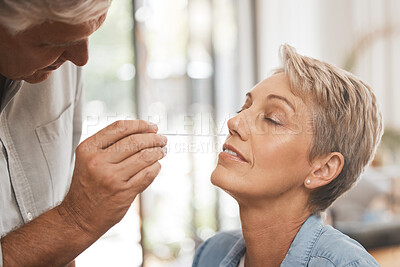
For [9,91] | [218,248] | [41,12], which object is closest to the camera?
[41,12]

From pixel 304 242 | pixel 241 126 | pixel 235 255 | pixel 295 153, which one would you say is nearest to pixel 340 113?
pixel 295 153

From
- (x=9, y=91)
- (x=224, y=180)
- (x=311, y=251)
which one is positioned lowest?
(x=311, y=251)

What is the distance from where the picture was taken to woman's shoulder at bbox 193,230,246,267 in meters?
1.61

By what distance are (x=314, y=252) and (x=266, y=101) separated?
53cm

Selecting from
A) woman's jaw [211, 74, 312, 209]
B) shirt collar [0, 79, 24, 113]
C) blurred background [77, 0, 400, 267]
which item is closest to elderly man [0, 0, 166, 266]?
shirt collar [0, 79, 24, 113]

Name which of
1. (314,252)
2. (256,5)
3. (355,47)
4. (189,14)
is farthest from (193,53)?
(314,252)

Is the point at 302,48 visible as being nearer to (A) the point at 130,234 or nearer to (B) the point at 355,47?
(B) the point at 355,47

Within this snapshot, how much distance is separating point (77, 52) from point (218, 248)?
0.95 m

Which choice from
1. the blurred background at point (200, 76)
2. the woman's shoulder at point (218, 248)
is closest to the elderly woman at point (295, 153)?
the woman's shoulder at point (218, 248)

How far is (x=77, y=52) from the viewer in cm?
117

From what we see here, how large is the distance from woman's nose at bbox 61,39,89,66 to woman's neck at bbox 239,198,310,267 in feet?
2.42

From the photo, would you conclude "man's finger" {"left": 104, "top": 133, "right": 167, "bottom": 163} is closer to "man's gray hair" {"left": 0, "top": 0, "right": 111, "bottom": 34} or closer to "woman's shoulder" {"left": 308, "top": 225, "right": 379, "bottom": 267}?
"man's gray hair" {"left": 0, "top": 0, "right": 111, "bottom": 34}

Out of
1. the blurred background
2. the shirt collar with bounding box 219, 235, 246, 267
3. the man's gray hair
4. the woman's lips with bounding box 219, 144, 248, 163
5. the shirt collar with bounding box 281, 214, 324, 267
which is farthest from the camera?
the blurred background

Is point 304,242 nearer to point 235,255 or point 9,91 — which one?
point 235,255
